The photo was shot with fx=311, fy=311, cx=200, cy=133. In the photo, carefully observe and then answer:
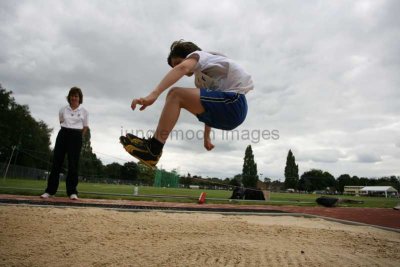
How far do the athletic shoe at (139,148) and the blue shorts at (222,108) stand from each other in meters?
0.58

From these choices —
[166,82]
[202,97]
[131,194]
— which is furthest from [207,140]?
[131,194]

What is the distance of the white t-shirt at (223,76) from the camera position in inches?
116

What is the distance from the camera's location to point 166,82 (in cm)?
256

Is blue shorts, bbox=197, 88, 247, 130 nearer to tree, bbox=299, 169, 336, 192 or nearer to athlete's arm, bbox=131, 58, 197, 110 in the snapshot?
athlete's arm, bbox=131, 58, 197, 110

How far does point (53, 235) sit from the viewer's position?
3539 mm

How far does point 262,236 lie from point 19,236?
2.97 metres

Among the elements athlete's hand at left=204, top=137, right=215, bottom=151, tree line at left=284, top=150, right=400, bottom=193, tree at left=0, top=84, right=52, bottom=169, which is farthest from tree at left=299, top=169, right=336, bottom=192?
athlete's hand at left=204, top=137, right=215, bottom=151

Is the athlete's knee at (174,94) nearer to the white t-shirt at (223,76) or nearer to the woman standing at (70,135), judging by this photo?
the white t-shirt at (223,76)

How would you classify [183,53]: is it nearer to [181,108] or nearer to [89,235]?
[181,108]

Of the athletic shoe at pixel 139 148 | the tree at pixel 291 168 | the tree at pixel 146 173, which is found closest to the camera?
the athletic shoe at pixel 139 148

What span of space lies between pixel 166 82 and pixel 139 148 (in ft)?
2.66

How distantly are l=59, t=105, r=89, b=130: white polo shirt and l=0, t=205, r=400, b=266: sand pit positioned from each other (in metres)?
1.78

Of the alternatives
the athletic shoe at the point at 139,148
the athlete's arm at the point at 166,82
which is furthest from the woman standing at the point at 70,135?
the athlete's arm at the point at 166,82

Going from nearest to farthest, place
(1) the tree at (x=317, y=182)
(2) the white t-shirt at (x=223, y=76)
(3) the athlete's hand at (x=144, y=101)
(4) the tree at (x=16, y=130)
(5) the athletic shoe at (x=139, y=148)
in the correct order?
1. (3) the athlete's hand at (x=144, y=101)
2. (2) the white t-shirt at (x=223, y=76)
3. (5) the athletic shoe at (x=139, y=148)
4. (4) the tree at (x=16, y=130)
5. (1) the tree at (x=317, y=182)
